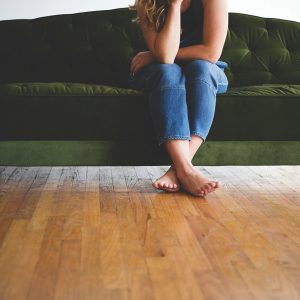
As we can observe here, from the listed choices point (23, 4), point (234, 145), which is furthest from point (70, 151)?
point (23, 4)

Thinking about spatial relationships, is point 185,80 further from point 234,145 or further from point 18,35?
point 18,35

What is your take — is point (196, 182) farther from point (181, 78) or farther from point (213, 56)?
point (213, 56)

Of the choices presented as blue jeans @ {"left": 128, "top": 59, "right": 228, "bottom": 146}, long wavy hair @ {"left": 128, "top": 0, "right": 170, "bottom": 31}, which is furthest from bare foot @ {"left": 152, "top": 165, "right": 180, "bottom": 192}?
long wavy hair @ {"left": 128, "top": 0, "right": 170, "bottom": 31}

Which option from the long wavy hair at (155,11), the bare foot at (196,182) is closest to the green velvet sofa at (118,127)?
the bare foot at (196,182)

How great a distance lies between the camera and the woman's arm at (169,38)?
6.48 feet

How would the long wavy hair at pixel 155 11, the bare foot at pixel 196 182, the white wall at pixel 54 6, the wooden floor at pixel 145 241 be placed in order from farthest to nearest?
1. the white wall at pixel 54 6
2. the long wavy hair at pixel 155 11
3. the bare foot at pixel 196 182
4. the wooden floor at pixel 145 241

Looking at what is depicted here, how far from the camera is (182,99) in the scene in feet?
6.20

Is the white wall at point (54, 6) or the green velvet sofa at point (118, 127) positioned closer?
the green velvet sofa at point (118, 127)

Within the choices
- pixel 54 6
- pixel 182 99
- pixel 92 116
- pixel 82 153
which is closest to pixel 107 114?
pixel 92 116

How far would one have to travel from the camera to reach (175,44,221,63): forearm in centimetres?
200

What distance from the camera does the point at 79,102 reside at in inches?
76.5

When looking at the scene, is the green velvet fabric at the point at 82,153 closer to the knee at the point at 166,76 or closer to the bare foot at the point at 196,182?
the bare foot at the point at 196,182

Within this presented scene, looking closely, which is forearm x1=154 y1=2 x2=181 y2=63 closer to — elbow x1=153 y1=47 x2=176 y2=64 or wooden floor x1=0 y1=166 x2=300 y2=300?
elbow x1=153 y1=47 x2=176 y2=64

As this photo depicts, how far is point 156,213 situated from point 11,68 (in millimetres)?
1360
